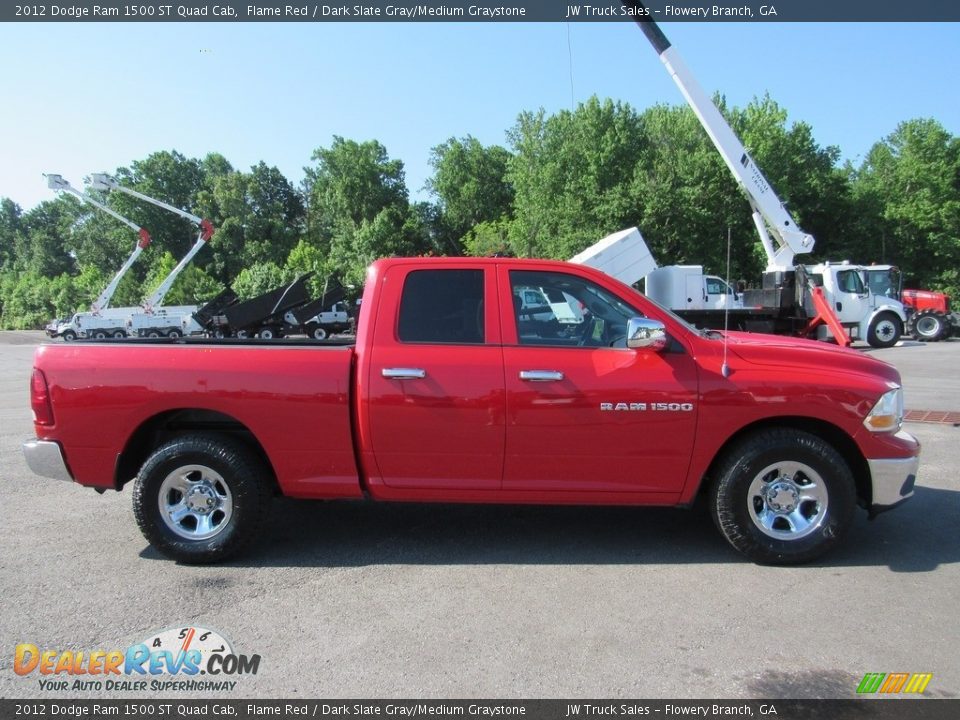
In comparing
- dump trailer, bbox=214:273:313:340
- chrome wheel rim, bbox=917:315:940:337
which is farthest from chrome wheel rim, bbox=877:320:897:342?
dump trailer, bbox=214:273:313:340

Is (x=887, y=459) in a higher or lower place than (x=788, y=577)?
higher

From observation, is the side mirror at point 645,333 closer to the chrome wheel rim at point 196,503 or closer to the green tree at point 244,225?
the chrome wheel rim at point 196,503

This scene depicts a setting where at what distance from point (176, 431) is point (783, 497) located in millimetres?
3941

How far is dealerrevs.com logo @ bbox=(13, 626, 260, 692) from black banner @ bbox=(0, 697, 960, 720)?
0.44 ft

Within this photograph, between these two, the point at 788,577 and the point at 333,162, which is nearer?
the point at 788,577

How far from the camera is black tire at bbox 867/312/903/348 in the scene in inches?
824

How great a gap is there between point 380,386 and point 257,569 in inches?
55.3

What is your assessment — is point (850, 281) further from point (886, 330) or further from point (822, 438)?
point (822, 438)

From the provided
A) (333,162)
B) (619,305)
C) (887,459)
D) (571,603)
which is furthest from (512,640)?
(333,162)

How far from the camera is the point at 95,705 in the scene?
2.66 metres

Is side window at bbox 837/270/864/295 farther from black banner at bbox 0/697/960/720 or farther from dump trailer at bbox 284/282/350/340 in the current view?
black banner at bbox 0/697/960/720

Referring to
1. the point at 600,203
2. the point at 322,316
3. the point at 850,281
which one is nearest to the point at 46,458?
the point at 850,281

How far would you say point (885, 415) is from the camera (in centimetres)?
379

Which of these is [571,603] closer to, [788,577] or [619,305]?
[788,577]
